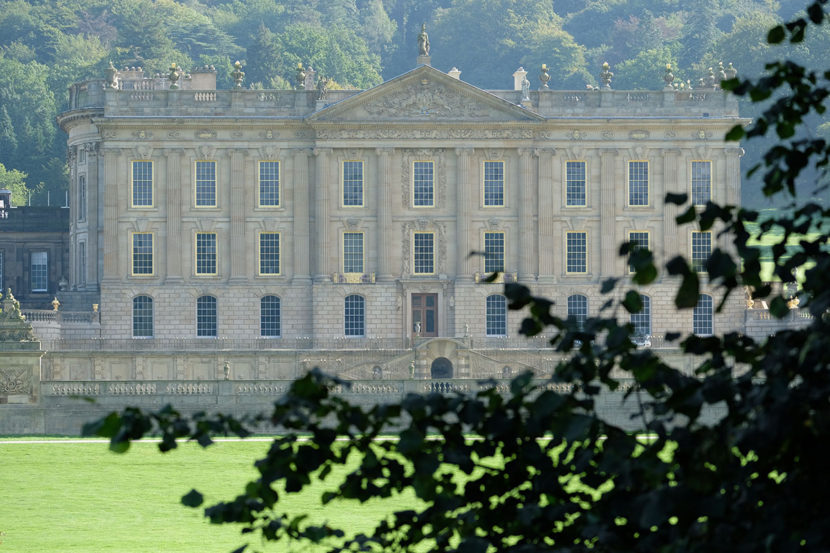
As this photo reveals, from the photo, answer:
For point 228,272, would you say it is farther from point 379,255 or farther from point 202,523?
point 202,523

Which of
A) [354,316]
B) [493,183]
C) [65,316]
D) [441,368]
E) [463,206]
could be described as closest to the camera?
[441,368]

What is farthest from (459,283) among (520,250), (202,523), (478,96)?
(202,523)

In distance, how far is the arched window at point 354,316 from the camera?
61.1m

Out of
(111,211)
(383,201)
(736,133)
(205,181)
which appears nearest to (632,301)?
(736,133)

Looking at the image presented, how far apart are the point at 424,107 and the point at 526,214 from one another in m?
5.77

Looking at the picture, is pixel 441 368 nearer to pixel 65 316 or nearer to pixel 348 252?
pixel 348 252

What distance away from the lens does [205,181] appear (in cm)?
6209

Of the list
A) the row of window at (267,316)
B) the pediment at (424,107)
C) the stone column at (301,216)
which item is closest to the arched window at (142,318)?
the row of window at (267,316)

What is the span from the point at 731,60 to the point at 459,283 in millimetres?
53028

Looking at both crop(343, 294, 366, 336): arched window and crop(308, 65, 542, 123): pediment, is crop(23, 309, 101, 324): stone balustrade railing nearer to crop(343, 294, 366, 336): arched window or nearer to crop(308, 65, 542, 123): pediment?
crop(343, 294, 366, 336): arched window

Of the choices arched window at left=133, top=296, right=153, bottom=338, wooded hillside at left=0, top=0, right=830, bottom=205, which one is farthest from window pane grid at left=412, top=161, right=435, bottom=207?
wooded hillside at left=0, top=0, right=830, bottom=205

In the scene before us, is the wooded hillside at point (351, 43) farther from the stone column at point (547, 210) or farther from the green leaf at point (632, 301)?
the green leaf at point (632, 301)

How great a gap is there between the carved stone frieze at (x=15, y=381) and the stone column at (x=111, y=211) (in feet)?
60.8

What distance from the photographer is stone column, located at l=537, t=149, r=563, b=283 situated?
6184cm
